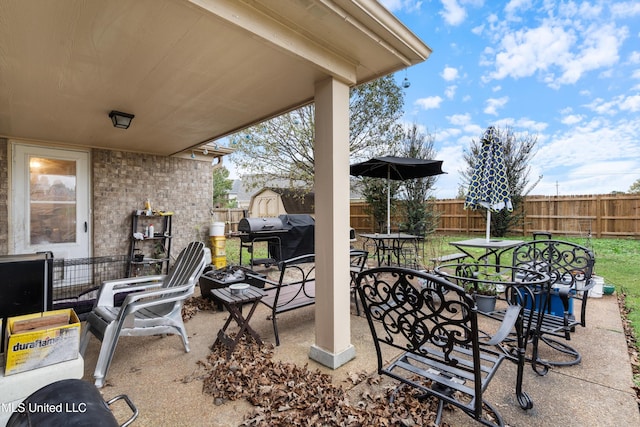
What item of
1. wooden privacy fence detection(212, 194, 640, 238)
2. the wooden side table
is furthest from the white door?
the wooden side table

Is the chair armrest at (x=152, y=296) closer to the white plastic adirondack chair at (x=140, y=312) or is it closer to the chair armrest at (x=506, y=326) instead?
the white plastic adirondack chair at (x=140, y=312)

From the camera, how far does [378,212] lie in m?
10.5

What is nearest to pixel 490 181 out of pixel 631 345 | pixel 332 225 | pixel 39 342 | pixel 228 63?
pixel 631 345

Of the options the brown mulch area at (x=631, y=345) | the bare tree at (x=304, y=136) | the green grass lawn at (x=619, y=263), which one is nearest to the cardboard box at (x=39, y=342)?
the brown mulch area at (x=631, y=345)

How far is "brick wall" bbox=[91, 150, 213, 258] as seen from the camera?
516 cm

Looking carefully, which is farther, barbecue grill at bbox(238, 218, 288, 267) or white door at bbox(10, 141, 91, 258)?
barbecue grill at bbox(238, 218, 288, 267)

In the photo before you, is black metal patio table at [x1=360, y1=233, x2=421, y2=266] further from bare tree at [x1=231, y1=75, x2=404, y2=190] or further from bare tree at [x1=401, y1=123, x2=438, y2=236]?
bare tree at [x1=231, y1=75, x2=404, y2=190]

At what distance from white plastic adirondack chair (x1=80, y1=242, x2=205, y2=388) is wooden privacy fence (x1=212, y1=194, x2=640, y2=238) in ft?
18.5

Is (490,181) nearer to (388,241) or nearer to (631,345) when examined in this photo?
(631,345)

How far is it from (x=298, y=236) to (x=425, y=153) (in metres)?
5.87

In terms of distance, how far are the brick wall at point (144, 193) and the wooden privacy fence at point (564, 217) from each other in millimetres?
2339

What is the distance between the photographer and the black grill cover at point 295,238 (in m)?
7.09

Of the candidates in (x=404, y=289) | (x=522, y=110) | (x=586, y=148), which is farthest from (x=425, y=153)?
(x=404, y=289)

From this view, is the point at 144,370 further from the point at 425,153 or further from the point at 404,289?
the point at 425,153
